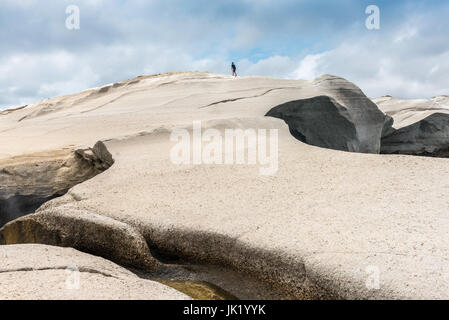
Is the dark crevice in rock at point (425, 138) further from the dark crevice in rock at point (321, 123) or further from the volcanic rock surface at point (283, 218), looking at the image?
the volcanic rock surface at point (283, 218)

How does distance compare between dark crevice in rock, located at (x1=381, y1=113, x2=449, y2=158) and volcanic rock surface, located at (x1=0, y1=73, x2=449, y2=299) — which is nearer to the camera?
volcanic rock surface, located at (x1=0, y1=73, x2=449, y2=299)

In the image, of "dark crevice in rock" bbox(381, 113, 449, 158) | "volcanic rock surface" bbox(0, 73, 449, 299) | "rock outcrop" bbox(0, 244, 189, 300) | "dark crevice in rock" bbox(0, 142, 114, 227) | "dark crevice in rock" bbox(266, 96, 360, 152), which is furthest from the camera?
"dark crevice in rock" bbox(381, 113, 449, 158)

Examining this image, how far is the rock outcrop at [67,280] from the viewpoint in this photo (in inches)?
76.2

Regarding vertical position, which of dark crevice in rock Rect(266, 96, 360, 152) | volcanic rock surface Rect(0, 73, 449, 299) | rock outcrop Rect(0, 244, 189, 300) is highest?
dark crevice in rock Rect(266, 96, 360, 152)

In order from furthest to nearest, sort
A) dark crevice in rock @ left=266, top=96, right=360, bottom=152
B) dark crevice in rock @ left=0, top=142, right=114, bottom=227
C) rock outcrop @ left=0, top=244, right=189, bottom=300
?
dark crevice in rock @ left=266, top=96, right=360, bottom=152, dark crevice in rock @ left=0, top=142, right=114, bottom=227, rock outcrop @ left=0, top=244, right=189, bottom=300

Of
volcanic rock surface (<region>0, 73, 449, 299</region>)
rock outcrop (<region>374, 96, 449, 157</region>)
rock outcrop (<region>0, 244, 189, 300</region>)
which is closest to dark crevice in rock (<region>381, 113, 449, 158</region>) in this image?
rock outcrop (<region>374, 96, 449, 157</region>)

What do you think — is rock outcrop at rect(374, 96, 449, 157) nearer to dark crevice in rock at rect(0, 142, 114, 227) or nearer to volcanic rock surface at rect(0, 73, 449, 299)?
volcanic rock surface at rect(0, 73, 449, 299)

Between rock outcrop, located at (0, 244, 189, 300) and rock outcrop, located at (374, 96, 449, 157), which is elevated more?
rock outcrop, located at (374, 96, 449, 157)

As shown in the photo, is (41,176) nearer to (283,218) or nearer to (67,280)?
(67,280)

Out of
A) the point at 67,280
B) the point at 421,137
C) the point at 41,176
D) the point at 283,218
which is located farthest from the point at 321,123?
the point at 67,280

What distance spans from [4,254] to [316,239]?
6.18ft

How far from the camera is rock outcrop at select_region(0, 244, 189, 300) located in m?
1.93

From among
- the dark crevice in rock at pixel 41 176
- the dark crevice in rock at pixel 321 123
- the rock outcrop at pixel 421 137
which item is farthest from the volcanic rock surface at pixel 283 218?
the rock outcrop at pixel 421 137

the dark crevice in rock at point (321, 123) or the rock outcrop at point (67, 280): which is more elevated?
the dark crevice in rock at point (321, 123)
